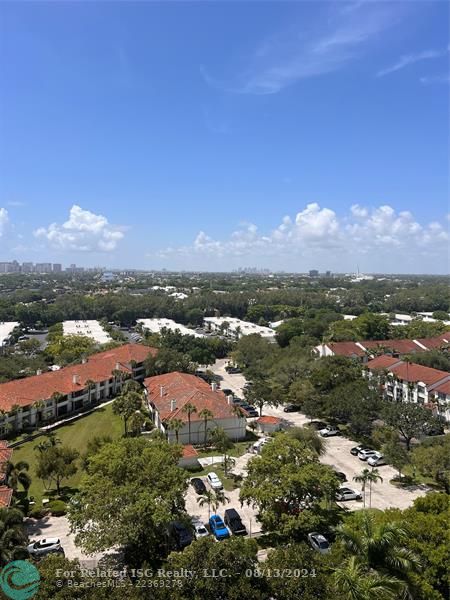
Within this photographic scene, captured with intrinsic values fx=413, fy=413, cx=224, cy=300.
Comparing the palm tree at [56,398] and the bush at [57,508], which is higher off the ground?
the palm tree at [56,398]

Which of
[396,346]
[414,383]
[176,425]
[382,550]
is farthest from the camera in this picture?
[396,346]

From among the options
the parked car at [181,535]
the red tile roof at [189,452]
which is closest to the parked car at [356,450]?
the red tile roof at [189,452]

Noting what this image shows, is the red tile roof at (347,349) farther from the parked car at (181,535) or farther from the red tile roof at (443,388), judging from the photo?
the parked car at (181,535)

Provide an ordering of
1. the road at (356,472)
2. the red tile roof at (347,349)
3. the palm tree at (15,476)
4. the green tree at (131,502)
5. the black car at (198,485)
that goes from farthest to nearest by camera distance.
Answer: the red tile roof at (347,349) < the black car at (198,485) < the road at (356,472) < the palm tree at (15,476) < the green tree at (131,502)

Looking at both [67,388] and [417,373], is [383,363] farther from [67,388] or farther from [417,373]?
[67,388]

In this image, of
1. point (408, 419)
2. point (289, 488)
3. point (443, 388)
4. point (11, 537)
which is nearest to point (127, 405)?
point (11, 537)

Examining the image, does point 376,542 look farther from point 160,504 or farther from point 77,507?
point 77,507
